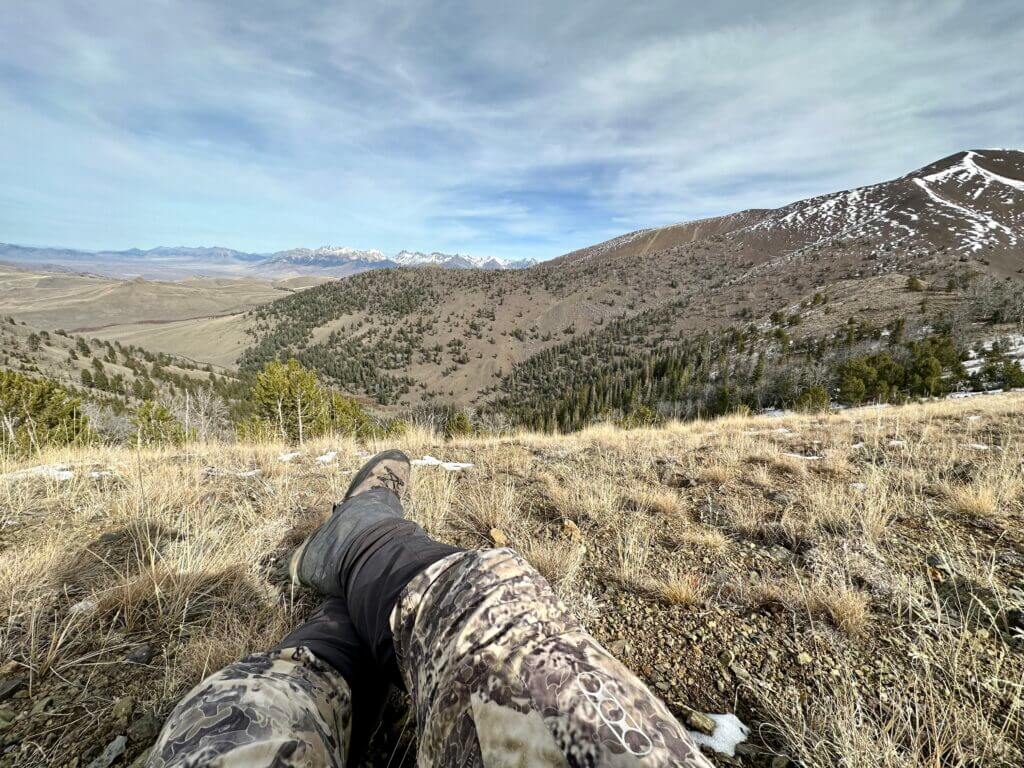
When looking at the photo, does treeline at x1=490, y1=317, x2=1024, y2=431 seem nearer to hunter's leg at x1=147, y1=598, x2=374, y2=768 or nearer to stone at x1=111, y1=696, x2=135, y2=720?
hunter's leg at x1=147, y1=598, x2=374, y2=768

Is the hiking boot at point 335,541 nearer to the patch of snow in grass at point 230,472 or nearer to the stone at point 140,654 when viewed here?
the stone at point 140,654

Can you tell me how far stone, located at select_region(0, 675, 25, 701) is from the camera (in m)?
1.43

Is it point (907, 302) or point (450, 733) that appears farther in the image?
point (907, 302)

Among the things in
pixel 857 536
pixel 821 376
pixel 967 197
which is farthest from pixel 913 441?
pixel 967 197

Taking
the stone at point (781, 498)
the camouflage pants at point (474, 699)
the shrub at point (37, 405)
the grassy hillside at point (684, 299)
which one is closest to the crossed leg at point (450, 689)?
the camouflage pants at point (474, 699)

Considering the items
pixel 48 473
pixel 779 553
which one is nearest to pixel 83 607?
pixel 48 473

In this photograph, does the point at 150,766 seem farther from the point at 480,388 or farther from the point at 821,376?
the point at 480,388

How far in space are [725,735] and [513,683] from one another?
0.92 m

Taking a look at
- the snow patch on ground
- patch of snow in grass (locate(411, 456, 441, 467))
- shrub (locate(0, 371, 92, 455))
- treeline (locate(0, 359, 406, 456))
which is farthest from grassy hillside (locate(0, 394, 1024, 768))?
shrub (locate(0, 371, 92, 455))

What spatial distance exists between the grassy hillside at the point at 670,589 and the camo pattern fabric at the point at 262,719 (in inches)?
13.1

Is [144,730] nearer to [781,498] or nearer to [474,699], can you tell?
[474,699]

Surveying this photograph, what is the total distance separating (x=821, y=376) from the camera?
4191 cm

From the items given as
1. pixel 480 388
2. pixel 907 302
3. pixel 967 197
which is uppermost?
pixel 967 197

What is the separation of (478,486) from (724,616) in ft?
8.13
